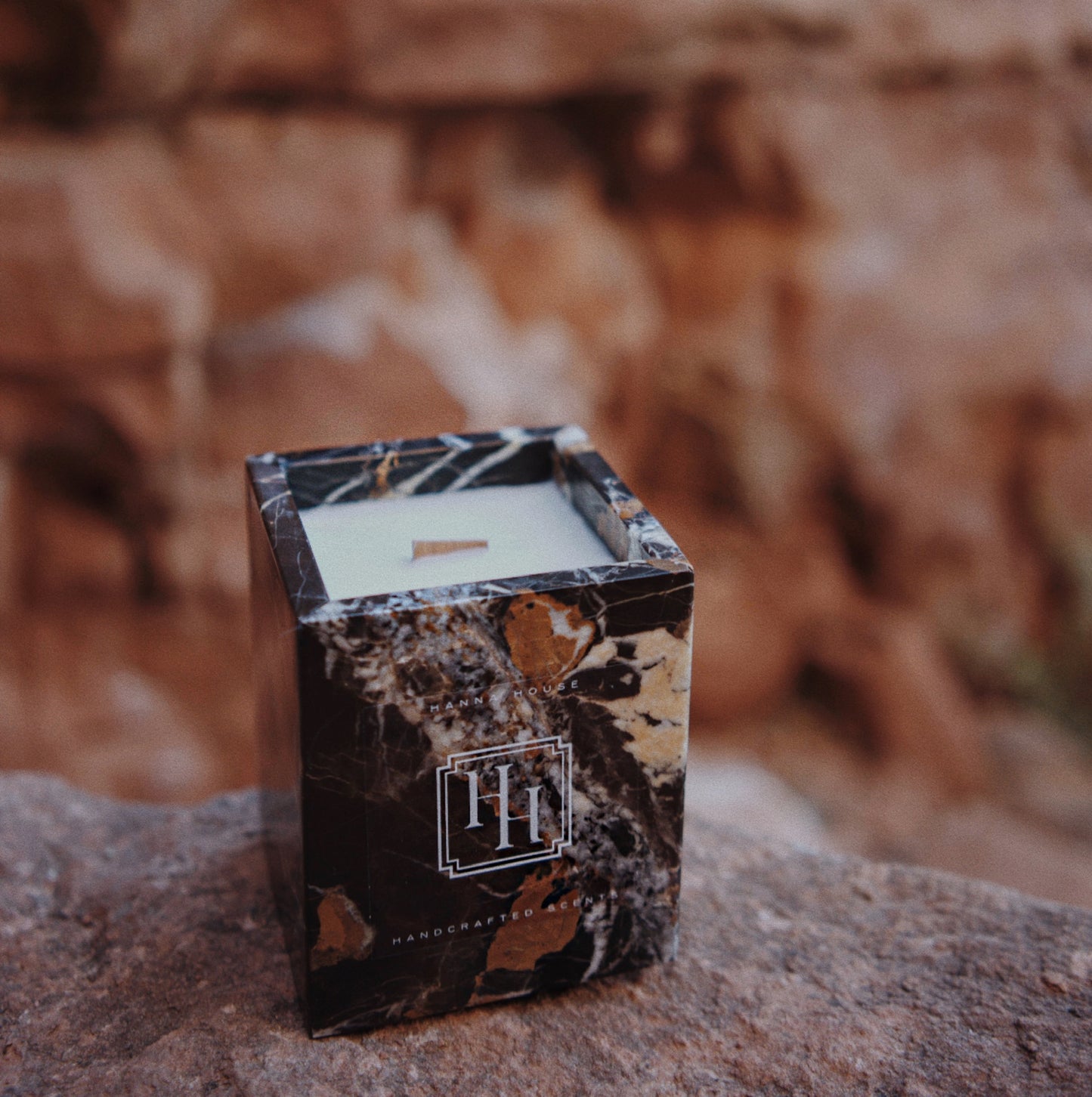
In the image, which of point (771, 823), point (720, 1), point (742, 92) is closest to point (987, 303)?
point (742, 92)

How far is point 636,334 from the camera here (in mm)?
2826

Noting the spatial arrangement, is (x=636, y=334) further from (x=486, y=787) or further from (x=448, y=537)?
(x=486, y=787)

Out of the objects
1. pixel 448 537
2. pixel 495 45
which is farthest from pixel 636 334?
pixel 448 537

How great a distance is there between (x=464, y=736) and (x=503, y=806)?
0.06 meters

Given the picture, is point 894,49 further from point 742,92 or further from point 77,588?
point 77,588

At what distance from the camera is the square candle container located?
31.2 inches

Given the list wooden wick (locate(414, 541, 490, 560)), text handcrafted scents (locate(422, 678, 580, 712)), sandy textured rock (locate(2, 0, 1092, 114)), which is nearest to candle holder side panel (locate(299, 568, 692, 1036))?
text handcrafted scents (locate(422, 678, 580, 712))

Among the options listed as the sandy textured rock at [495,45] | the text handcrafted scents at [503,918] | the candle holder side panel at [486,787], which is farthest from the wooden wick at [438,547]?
the sandy textured rock at [495,45]

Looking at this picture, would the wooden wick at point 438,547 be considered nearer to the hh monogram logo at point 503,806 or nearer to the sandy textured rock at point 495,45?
the hh monogram logo at point 503,806

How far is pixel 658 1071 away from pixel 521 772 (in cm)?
22

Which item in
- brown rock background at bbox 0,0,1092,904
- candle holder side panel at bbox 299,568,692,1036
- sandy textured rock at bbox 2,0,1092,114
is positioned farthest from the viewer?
brown rock background at bbox 0,0,1092,904

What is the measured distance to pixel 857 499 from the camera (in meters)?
2.96

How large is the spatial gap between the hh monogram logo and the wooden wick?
14 centimetres

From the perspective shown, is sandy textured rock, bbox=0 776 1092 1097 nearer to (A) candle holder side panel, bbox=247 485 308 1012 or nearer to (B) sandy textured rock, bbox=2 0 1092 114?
(A) candle holder side panel, bbox=247 485 308 1012
